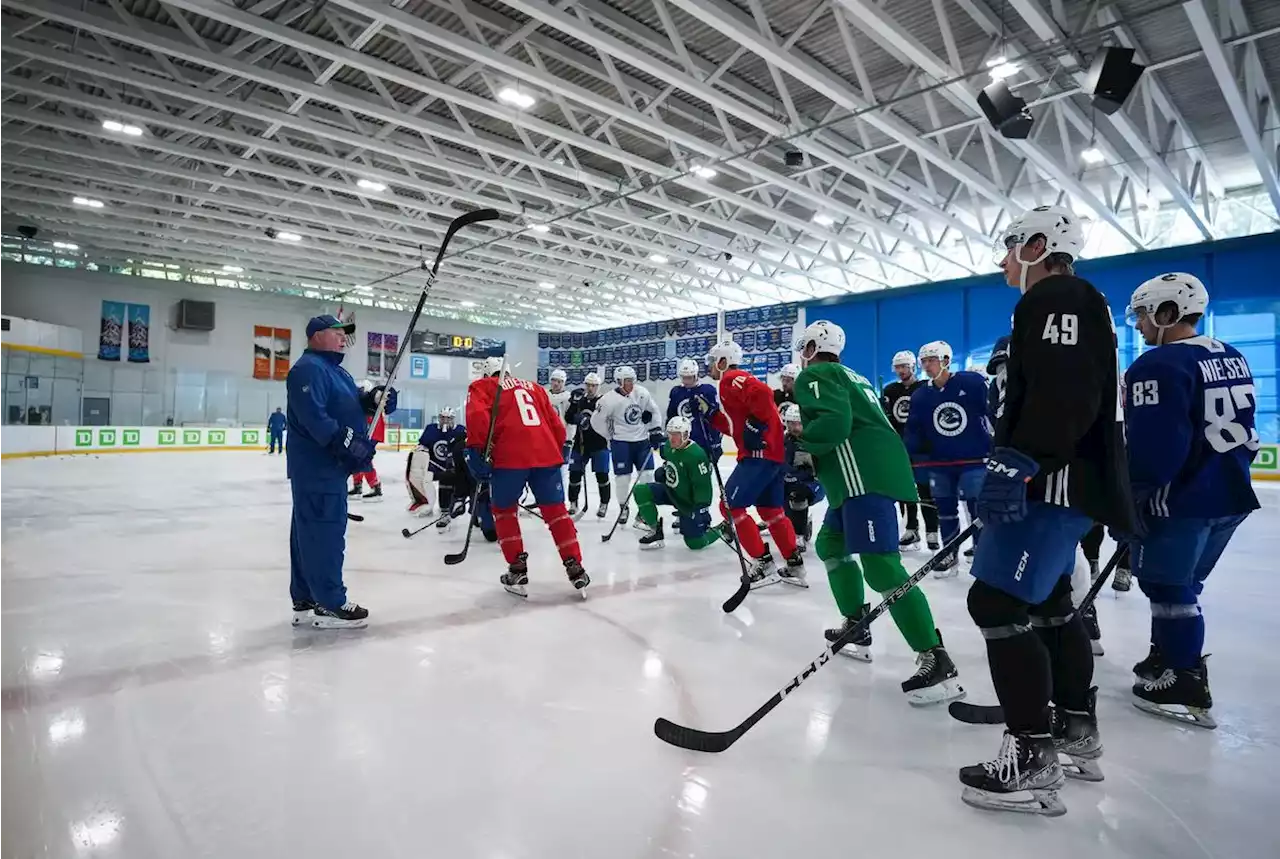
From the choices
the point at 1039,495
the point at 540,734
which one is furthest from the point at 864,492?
the point at 540,734

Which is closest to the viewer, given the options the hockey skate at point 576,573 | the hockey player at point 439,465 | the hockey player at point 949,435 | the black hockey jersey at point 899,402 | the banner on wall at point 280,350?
the hockey skate at point 576,573

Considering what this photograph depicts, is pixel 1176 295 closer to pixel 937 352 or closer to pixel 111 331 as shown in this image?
pixel 937 352

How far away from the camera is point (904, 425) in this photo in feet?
18.4

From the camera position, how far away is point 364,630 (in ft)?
10.6

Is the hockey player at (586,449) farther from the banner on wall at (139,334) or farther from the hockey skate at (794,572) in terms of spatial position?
the banner on wall at (139,334)

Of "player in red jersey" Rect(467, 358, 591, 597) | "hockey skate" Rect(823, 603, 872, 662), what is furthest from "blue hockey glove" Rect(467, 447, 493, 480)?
"hockey skate" Rect(823, 603, 872, 662)

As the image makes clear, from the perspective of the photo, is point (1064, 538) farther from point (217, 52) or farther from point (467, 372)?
point (467, 372)

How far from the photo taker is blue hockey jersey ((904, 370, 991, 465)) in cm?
456

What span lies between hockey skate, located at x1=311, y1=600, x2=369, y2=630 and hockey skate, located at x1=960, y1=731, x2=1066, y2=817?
250 centimetres

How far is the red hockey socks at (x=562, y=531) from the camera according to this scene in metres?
3.86

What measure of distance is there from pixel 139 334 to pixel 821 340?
932 inches

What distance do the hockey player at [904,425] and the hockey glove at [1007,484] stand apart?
11.5 ft

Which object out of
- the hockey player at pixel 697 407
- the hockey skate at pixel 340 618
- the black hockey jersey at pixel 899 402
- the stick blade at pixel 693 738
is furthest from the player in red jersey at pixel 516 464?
the black hockey jersey at pixel 899 402

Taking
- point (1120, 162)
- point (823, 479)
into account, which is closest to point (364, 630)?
point (823, 479)
